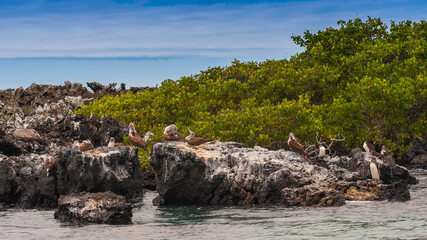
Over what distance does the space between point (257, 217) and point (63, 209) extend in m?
5.73

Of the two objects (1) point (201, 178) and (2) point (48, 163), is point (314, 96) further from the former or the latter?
(2) point (48, 163)

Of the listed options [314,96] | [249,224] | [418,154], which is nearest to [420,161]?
[418,154]

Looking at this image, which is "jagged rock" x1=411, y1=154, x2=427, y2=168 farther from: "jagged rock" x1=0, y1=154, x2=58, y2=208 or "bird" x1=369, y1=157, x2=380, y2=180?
"jagged rock" x1=0, y1=154, x2=58, y2=208

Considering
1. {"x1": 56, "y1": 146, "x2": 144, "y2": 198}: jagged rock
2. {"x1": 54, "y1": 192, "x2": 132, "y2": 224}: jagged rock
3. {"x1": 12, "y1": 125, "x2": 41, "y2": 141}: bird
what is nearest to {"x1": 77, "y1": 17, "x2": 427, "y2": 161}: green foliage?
{"x1": 12, "y1": 125, "x2": 41, "y2": 141}: bird

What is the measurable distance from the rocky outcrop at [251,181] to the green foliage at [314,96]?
7.71 metres

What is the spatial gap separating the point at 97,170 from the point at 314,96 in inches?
814

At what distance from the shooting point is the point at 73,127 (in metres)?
32.6

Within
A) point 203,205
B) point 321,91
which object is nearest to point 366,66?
point 321,91

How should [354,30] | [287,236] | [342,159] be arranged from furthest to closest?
[354,30]
[342,159]
[287,236]

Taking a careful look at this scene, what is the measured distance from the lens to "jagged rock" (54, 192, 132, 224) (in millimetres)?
17516

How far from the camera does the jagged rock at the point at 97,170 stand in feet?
70.0

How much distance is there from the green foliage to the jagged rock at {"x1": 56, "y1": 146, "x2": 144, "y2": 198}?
847 cm

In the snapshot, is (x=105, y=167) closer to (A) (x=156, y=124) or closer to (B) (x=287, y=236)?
(B) (x=287, y=236)

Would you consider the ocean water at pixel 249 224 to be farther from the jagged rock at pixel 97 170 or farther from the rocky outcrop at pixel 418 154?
the rocky outcrop at pixel 418 154
